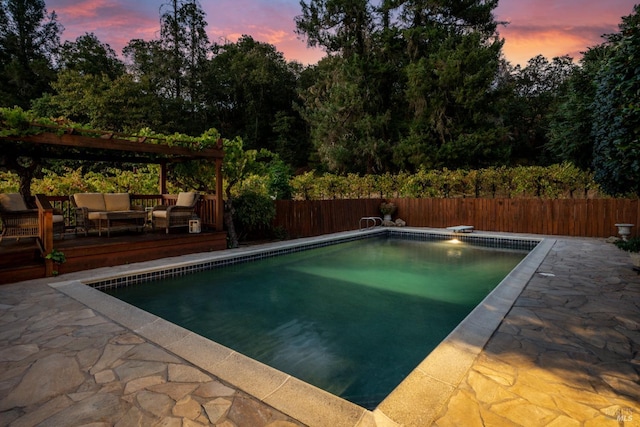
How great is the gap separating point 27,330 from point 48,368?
0.89m

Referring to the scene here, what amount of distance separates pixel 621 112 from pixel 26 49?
29.8 m

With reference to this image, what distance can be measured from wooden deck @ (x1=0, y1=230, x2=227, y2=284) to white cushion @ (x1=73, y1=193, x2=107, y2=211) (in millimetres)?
555

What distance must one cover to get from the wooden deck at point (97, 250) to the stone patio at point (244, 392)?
1.61 metres

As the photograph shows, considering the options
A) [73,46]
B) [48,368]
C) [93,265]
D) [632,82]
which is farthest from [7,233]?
[73,46]

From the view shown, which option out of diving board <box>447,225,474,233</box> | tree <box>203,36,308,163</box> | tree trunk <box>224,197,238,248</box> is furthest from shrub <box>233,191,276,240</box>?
tree <box>203,36,308,163</box>

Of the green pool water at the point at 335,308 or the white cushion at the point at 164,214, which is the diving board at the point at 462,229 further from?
the white cushion at the point at 164,214

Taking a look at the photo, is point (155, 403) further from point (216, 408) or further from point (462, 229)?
point (462, 229)

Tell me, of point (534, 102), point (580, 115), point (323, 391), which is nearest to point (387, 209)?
point (580, 115)

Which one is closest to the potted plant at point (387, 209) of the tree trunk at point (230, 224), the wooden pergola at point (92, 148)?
the tree trunk at point (230, 224)

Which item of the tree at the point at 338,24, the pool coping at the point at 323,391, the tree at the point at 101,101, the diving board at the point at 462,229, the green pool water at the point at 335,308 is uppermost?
the tree at the point at 338,24

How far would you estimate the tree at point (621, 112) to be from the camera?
4004 millimetres

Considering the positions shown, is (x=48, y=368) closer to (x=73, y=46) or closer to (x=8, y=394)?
(x=8, y=394)

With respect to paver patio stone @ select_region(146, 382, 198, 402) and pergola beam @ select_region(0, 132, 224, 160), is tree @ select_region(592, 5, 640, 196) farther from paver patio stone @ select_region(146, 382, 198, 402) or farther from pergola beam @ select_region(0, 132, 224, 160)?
pergola beam @ select_region(0, 132, 224, 160)

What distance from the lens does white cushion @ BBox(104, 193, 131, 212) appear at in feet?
22.6
